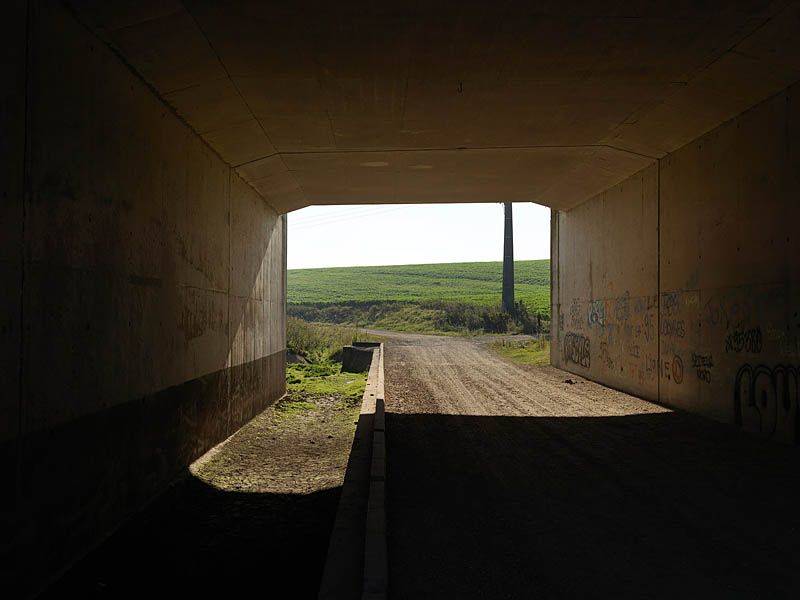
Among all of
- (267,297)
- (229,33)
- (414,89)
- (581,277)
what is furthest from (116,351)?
(581,277)

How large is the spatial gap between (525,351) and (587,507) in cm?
2227

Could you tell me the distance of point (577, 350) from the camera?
18.9 meters

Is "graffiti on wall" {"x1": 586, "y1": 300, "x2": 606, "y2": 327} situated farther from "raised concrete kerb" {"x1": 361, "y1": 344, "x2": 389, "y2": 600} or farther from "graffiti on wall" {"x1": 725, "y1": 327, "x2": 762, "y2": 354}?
"raised concrete kerb" {"x1": 361, "y1": 344, "x2": 389, "y2": 600}

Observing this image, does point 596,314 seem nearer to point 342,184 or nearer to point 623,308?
point 623,308

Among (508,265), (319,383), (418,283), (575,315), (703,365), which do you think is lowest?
(319,383)

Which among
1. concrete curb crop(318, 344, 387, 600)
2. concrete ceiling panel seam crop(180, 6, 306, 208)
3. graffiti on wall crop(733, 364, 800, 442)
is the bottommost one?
concrete curb crop(318, 344, 387, 600)

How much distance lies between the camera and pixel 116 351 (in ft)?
21.1

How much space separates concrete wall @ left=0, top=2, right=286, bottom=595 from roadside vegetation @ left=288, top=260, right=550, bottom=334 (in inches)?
1279

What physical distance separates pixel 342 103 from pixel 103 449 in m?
5.61

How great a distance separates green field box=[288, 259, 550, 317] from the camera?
243 ft

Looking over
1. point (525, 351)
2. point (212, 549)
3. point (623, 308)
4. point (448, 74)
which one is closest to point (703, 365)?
point (623, 308)

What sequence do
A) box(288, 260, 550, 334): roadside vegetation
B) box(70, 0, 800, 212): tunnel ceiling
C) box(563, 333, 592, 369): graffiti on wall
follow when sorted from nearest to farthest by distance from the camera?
box(70, 0, 800, 212): tunnel ceiling
box(563, 333, 592, 369): graffiti on wall
box(288, 260, 550, 334): roadside vegetation

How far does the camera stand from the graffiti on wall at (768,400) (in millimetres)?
8633

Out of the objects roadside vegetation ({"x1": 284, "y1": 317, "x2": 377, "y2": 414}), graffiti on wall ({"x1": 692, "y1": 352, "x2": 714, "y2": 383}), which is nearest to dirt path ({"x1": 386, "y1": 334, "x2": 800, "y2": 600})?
graffiti on wall ({"x1": 692, "y1": 352, "x2": 714, "y2": 383})
